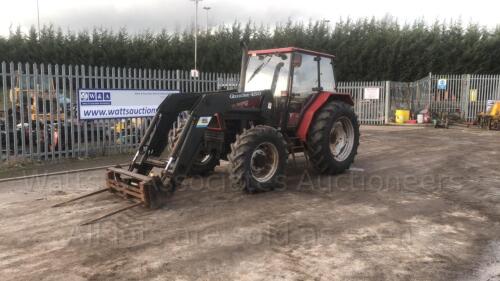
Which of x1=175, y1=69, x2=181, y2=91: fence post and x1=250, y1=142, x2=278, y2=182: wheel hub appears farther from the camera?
x1=175, y1=69, x2=181, y2=91: fence post

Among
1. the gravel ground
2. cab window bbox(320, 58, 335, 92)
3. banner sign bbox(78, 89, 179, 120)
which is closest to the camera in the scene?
the gravel ground

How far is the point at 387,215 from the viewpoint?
18.6 feet

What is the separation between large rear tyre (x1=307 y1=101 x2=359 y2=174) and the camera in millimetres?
7508

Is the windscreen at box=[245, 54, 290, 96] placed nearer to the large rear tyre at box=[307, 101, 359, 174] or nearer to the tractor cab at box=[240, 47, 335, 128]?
the tractor cab at box=[240, 47, 335, 128]

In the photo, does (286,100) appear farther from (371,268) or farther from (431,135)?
(431,135)

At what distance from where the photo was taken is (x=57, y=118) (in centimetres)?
955

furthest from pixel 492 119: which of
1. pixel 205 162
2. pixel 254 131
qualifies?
pixel 254 131

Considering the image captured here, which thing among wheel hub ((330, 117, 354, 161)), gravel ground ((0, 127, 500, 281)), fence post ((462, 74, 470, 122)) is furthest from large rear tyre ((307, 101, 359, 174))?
fence post ((462, 74, 470, 122))

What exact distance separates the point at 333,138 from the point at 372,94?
43.2ft

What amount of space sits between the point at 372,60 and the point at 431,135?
1425 centimetres

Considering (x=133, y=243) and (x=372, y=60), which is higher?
(x=372, y=60)

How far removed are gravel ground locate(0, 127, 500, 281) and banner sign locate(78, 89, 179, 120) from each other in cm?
224

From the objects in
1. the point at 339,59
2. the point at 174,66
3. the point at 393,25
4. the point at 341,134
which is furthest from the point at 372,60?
the point at 341,134

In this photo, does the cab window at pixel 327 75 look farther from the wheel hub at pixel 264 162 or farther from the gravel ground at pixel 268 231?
the wheel hub at pixel 264 162
